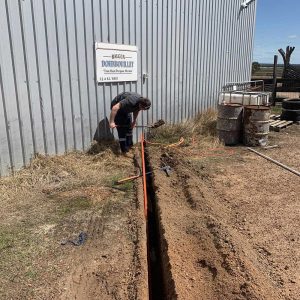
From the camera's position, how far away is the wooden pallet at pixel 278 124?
413 inches

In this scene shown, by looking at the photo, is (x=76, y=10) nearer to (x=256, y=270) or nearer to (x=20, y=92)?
(x=20, y=92)

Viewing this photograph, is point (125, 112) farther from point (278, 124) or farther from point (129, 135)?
point (278, 124)

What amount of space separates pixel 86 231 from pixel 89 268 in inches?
30.5

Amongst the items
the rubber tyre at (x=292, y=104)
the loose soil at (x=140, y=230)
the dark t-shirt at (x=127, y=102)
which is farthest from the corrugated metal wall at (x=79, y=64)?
the rubber tyre at (x=292, y=104)

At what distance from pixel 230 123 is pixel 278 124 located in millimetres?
3018

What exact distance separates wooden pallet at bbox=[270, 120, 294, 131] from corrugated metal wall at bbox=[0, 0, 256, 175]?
8.67 feet

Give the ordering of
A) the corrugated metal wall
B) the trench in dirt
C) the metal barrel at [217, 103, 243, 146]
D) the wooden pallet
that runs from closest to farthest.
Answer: the trench in dirt < the corrugated metal wall < the metal barrel at [217, 103, 243, 146] < the wooden pallet

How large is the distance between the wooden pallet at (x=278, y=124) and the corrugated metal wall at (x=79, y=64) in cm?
264

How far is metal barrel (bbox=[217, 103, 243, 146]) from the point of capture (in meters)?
8.55

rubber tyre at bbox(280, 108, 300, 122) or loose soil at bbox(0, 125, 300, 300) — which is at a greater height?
rubber tyre at bbox(280, 108, 300, 122)

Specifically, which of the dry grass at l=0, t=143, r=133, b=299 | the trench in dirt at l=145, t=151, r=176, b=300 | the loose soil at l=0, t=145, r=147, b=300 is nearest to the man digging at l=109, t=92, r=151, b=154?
the dry grass at l=0, t=143, r=133, b=299

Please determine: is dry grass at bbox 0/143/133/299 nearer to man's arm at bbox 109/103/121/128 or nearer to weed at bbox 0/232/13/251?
weed at bbox 0/232/13/251

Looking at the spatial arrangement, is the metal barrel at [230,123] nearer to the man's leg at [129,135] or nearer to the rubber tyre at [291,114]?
the man's leg at [129,135]

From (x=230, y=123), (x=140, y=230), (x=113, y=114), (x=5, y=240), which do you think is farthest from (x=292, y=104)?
(x=5, y=240)
